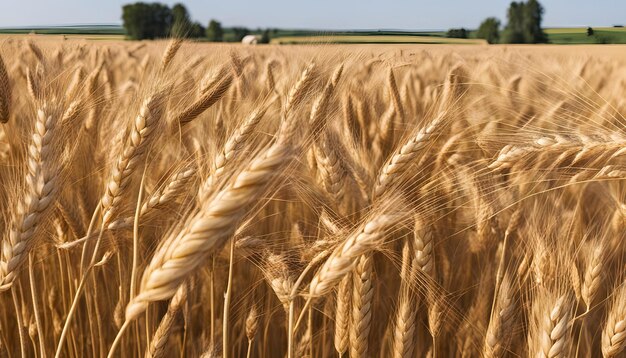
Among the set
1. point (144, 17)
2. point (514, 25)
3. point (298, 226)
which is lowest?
point (298, 226)

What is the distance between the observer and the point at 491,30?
43.4 m

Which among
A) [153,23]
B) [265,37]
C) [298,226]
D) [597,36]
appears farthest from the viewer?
[153,23]

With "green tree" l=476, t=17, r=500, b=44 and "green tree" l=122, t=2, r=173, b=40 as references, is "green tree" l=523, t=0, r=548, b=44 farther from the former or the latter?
"green tree" l=122, t=2, r=173, b=40

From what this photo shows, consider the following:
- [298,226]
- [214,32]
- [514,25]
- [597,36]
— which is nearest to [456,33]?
[597,36]

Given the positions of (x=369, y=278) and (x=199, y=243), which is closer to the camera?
(x=199, y=243)

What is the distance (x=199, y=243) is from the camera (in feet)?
2.85

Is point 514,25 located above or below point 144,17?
below

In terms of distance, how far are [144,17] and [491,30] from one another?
87.7 ft

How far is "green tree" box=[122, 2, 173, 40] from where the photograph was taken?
4606 cm

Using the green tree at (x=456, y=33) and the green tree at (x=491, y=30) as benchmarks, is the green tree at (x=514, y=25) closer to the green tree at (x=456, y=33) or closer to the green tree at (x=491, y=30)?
the green tree at (x=491, y=30)

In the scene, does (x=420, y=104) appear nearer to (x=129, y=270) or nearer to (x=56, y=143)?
(x=129, y=270)

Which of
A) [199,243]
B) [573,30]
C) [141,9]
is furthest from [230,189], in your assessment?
[141,9]

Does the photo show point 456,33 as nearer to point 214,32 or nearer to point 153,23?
point 214,32

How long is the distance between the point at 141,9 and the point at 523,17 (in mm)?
29171
